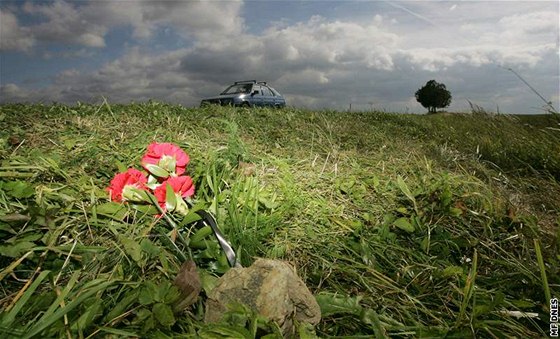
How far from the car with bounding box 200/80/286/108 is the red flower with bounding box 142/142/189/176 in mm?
12222

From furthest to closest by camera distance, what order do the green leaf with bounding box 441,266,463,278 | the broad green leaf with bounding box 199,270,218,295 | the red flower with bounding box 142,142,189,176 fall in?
1. the red flower with bounding box 142,142,189,176
2. the green leaf with bounding box 441,266,463,278
3. the broad green leaf with bounding box 199,270,218,295

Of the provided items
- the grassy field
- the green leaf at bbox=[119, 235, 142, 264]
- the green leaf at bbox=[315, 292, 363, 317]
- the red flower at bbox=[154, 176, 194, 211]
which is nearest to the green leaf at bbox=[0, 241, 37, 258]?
the grassy field

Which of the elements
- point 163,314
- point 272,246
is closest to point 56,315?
point 163,314

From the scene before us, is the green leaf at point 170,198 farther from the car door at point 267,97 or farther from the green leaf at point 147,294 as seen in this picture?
the car door at point 267,97

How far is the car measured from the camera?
14.7 metres

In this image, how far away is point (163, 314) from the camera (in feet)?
4.14

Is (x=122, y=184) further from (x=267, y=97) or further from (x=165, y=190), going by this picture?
(x=267, y=97)

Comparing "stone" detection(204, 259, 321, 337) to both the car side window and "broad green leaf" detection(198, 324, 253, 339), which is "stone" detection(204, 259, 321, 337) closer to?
"broad green leaf" detection(198, 324, 253, 339)

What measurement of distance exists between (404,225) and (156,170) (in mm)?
1423

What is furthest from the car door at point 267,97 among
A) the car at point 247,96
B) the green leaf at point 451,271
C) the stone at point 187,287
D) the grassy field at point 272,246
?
the stone at point 187,287

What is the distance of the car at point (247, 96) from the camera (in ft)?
48.2

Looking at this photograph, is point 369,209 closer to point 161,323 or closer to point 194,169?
point 194,169

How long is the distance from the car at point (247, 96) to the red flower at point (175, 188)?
40.8 ft

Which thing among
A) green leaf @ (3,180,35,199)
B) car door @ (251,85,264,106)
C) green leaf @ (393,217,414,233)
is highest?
car door @ (251,85,264,106)
